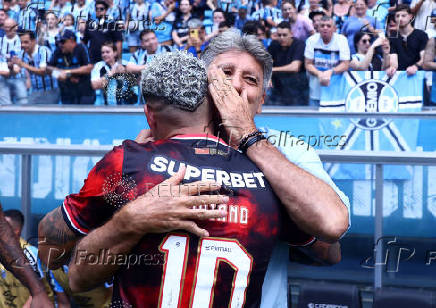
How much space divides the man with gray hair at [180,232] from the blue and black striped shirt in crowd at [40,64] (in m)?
6.46

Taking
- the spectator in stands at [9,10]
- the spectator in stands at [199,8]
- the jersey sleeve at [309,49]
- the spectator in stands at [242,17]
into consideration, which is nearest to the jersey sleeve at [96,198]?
the jersey sleeve at [309,49]

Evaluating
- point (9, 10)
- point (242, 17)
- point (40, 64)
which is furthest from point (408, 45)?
point (9, 10)

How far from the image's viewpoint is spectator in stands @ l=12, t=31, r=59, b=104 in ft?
25.4

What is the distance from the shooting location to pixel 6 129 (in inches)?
207

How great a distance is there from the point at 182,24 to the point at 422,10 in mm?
3191

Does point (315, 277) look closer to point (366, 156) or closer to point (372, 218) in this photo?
point (372, 218)

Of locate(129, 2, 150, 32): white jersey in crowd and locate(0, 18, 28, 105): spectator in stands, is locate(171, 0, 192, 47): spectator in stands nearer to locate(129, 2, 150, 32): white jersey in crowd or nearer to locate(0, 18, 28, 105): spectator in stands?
locate(129, 2, 150, 32): white jersey in crowd

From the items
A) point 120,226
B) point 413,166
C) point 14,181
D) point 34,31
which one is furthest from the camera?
point 34,31

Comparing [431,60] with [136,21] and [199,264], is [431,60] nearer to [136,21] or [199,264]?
[136,21]

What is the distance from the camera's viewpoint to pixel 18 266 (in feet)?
9.78

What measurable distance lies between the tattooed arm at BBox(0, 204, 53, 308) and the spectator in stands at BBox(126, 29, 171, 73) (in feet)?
14.5

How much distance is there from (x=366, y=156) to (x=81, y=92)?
5.15 meters

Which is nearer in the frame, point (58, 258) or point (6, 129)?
point (58, 258)

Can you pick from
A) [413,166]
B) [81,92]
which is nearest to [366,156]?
[413,166]
